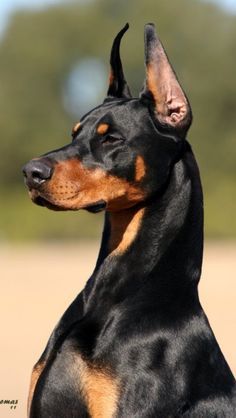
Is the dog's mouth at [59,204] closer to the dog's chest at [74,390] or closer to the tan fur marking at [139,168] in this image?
the tan fur marking at [139,168]

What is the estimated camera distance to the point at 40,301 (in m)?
Result: 18.5

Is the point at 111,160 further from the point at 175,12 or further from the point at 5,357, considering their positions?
the point at 175,12

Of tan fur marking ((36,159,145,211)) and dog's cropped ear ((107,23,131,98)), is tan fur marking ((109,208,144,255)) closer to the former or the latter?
tan fur marking ((36,159,145,211))

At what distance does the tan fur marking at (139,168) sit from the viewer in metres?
Answer: 5.52

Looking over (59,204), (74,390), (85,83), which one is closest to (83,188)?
(59,204)

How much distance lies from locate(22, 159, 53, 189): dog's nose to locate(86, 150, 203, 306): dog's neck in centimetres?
55

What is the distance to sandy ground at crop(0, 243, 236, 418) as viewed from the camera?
459 inches

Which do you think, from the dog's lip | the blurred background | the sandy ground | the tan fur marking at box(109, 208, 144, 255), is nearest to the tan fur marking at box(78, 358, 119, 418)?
the tan fur marking at box(109, 208, 144, 255)

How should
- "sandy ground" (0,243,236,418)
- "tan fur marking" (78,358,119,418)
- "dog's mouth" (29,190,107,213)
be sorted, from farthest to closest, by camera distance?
"sandy ground" (0,243,236,418)
"dog's mouth" (29,190,107,213)
"tan fur marking" (78,358,119,418)

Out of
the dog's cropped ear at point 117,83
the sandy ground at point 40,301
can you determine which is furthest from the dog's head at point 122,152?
the sandy ground at point 40,301

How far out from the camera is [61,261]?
1134 inches

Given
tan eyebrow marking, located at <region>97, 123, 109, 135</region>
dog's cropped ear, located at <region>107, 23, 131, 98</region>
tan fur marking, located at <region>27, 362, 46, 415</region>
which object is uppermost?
dog's cropped ear, located at <region>107, 23, 131, 98</region>

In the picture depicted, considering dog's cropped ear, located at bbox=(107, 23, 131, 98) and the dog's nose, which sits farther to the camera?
dog's cropped ear, located at bbox=(107, 23, 131, 98)

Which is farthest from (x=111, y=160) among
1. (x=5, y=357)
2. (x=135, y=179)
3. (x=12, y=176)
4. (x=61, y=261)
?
(x=12, y=176)
